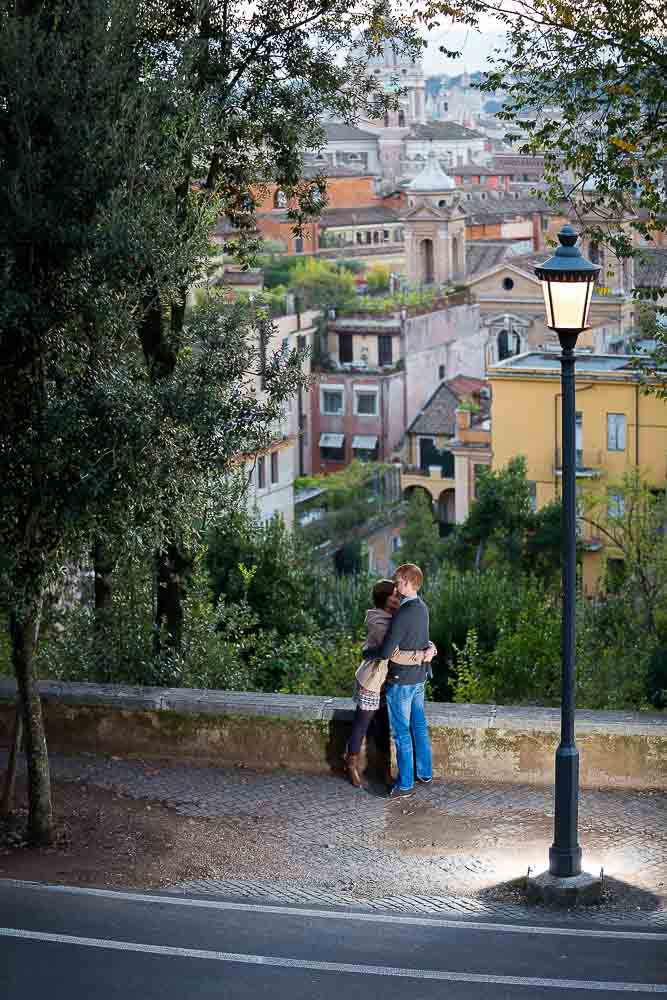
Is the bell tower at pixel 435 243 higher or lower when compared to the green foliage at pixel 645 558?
higher

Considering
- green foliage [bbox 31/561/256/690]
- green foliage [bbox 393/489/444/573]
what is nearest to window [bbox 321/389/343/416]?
green foliage [bbox 393/489/444/573]

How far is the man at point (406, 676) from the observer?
932 centimetres

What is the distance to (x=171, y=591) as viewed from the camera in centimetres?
1279

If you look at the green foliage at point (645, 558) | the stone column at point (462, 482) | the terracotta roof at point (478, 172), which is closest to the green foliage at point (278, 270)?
the stone column at point (462, 482)

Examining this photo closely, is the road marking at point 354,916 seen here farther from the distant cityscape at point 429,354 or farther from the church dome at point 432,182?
the church dome at point 432,182

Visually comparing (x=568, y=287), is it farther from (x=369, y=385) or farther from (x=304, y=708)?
(x=369, y=385)

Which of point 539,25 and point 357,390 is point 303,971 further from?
point 357,390

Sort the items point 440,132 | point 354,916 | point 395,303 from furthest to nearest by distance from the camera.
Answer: point 440,132 < point 395,303 < point 354,916

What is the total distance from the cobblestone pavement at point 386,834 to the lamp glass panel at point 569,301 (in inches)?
116

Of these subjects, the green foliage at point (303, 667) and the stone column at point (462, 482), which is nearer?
the green foliage at point (303, 667)

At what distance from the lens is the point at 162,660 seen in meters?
12.0

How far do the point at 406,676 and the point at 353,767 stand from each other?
709 millimetres

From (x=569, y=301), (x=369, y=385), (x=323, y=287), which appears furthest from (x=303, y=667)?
(x=323, y=287)

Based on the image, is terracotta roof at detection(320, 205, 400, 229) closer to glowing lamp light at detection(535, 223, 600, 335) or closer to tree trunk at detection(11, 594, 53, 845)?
tree trunk at detection(11, 594, 53, 845)
